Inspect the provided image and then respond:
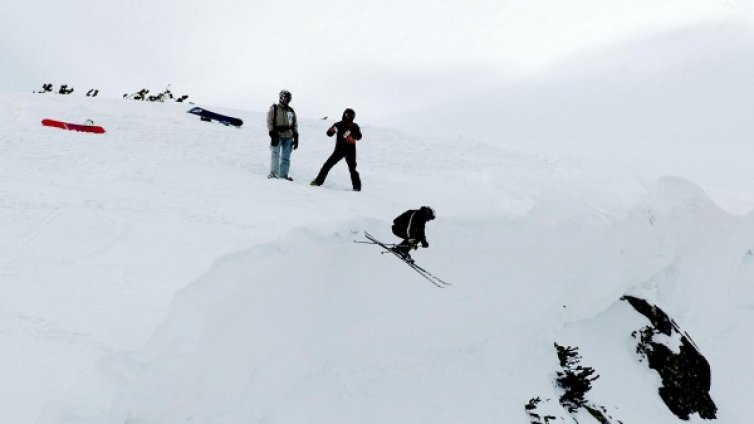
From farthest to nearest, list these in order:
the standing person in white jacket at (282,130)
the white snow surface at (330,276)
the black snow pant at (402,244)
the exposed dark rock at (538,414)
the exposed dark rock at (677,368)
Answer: the exposed dark rock at (677,368)
the standing person in white jacket at (282,130)
the exposed dark rock at (538,414)
the black snow pant at (402,244)
the white snow surface at (330,276)

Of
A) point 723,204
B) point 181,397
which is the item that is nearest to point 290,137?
point 181,397

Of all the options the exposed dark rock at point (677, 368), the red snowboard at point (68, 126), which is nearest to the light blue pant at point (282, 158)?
the red snowboard at point (68, 126)

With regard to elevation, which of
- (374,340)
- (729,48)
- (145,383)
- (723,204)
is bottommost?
(374,340)

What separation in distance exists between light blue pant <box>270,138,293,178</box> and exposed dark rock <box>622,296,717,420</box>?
675 centimetres

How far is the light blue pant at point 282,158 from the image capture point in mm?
9555

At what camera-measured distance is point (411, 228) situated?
6840 millimetres

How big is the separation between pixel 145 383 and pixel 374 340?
3.25m

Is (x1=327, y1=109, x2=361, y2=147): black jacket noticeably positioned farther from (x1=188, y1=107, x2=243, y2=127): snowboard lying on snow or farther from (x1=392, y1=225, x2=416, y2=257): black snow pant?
(x1=188, y1=107, x2=243, y2=127): snowboard lying on snow

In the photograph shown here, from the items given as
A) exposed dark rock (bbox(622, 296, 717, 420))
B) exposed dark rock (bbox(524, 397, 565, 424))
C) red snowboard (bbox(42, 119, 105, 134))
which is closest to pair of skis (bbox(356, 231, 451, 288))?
exposed dark rock (bbox(524, 397, 565, 424))

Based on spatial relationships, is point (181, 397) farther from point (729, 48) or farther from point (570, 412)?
point (729, 48)

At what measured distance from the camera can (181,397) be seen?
4.44 m

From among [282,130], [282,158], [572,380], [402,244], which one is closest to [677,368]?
[572,380]

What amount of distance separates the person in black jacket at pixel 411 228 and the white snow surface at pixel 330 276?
14.4 inches

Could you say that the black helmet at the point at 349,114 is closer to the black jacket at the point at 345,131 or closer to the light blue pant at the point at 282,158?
the black jacket at the point at 345,131
